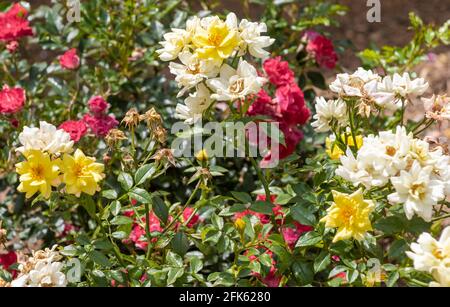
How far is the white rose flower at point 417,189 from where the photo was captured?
4.12ft

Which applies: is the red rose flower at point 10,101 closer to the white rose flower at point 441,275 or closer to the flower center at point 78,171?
the flower center at point 78,171

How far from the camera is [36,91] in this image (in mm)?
2281

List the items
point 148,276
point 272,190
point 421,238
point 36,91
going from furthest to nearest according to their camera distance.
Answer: point 36,91 → point 272,190 → point 148,276 → point 421,238

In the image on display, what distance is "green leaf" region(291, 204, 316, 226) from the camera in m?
1.46

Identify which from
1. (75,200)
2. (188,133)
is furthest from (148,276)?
(188,133)

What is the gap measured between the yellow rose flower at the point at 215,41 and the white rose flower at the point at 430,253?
51cm

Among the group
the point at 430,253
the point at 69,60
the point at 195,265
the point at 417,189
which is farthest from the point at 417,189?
the point at 69,60

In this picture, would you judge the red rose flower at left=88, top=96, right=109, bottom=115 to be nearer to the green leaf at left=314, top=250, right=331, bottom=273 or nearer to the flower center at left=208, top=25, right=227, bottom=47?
the flower center at left=208, top=25, right=227, bottom=47

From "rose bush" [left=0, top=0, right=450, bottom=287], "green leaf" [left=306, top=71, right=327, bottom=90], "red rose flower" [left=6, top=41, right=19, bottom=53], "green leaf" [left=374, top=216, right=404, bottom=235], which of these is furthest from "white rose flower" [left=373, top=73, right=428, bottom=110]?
"red rose flower" [left=6, top=41, right=19, bottom=53]

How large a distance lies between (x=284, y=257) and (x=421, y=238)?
0.35 m

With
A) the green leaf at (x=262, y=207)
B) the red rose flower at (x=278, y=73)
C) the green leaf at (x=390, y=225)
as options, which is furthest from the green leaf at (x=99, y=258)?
the red rose flower at (x=278, y=73)
